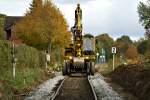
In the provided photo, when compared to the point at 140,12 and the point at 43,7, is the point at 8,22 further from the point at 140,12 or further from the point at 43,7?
the point at 140,12

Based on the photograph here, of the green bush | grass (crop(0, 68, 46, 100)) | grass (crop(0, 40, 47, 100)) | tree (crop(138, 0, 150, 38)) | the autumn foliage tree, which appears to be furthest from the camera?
the autumn foliage tree

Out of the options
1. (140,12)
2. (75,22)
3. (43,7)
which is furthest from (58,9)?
(140,12)

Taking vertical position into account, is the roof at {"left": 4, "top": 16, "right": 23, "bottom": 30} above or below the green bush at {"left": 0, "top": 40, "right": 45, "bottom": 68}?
above

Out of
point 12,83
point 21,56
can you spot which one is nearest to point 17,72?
point 21,56

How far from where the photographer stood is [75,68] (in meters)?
47.5

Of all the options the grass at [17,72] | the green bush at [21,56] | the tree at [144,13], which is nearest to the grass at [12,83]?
the grass at [17,72]

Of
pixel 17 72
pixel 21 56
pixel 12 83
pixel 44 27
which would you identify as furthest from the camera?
pixel 44 27

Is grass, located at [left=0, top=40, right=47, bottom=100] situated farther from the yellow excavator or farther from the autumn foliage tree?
the autumn foliage tree

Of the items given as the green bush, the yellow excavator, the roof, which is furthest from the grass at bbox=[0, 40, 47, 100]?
the roof

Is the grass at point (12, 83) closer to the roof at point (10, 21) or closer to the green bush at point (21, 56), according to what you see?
the green bush at point (21, 56)

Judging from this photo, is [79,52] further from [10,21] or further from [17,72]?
[10,21]

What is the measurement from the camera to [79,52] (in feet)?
155

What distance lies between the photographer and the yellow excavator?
46750mm

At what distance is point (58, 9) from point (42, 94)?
41951mm
